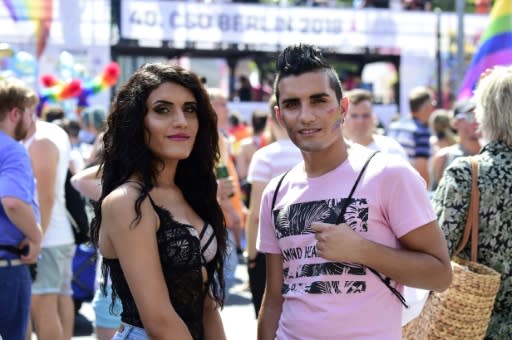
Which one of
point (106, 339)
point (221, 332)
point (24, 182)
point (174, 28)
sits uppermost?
point (174, 28)

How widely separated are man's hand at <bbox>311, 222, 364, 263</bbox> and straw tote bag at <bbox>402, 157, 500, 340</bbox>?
3.02 ft

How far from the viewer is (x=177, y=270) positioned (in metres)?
Result: 2.94

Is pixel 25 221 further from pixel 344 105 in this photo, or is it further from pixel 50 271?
pixel 344 105

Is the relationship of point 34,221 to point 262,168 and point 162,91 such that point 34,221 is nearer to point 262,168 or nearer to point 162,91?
point 262,168

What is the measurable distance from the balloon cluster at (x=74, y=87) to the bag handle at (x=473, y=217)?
1086 cm

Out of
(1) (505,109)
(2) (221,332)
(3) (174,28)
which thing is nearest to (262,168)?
(1) (505,109)

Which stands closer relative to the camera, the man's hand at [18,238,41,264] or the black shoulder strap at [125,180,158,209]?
the black shoulder strap at [125,180,158,209]

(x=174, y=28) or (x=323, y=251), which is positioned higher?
(x=174, y=28)

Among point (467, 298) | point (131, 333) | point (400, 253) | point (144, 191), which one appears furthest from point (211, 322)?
point (467, 298)

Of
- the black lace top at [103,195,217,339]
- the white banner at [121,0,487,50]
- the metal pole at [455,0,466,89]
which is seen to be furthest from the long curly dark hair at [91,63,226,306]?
the metal pole at [455,0,466,89]

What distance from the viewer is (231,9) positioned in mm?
22562

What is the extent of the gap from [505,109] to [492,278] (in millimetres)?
713

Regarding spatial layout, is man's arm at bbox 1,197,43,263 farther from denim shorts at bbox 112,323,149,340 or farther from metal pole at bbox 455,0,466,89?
metal pole at bbox 455,0,466,89

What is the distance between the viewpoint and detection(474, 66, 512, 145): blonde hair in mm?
3807
